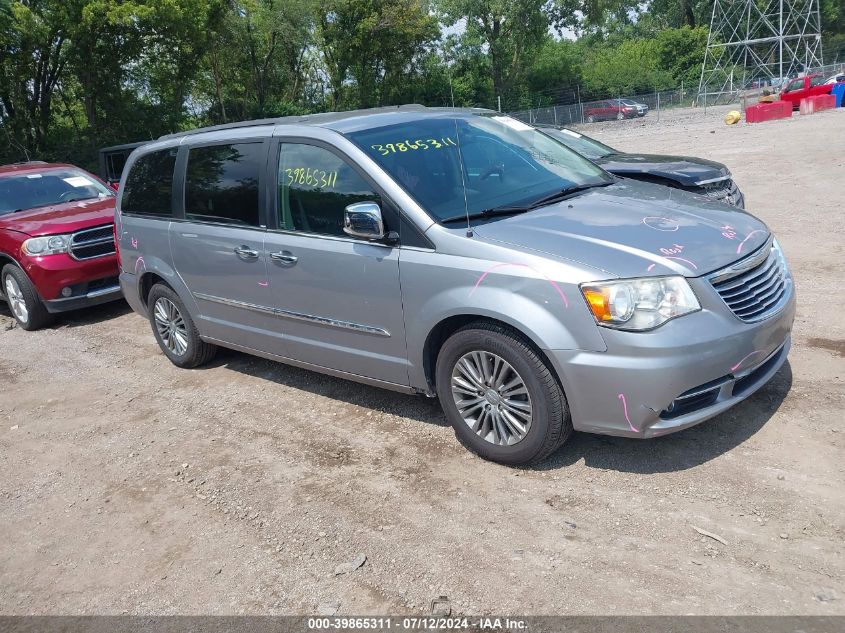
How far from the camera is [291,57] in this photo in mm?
48094

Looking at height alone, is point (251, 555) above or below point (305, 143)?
below

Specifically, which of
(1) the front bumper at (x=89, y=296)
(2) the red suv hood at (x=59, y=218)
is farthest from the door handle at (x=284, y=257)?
(2) the red suv hood at (x=59, y=218)

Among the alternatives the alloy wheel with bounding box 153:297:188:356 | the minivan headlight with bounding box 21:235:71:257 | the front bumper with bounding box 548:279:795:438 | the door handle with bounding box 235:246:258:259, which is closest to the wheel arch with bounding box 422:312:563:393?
the front bumper with bounding box 548:279:795:438

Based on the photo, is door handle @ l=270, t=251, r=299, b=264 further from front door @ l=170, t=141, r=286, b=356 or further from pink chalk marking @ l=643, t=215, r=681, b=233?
pink chalk marking @ l=643, t=215, r=681, b=233

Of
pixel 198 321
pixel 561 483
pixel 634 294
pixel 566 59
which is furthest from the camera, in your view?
pixel 566 59

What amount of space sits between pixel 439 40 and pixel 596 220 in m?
48.4

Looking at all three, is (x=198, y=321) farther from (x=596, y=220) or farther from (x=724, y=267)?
(x=724, y=267)

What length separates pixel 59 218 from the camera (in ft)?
28.0

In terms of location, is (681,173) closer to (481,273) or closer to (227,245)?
(481,273)

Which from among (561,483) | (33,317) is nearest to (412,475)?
(561,483)

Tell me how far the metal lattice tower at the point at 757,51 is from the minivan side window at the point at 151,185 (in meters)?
41.5

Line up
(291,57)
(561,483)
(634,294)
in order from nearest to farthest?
→ (634,294) < (561,483) < (291,57)

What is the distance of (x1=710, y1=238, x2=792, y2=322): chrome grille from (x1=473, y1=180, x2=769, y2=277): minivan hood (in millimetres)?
55

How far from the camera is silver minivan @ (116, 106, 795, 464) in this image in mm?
3607
